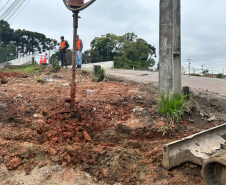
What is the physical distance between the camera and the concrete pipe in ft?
7.11

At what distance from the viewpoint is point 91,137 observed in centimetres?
414

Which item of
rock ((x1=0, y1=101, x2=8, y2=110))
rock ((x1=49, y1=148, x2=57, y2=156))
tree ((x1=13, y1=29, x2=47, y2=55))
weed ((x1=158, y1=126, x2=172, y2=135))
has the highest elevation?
tree ((x1=13, y1=29, x2=47, y2=55))

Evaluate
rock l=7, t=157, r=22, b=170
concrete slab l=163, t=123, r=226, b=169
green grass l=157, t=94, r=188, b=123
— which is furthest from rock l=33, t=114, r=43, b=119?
concrete slab l=163, t=123, r=226, b=169

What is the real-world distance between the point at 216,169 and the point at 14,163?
→ 2.65 meters

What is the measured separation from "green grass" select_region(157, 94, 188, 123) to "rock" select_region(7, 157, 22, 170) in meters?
3.01

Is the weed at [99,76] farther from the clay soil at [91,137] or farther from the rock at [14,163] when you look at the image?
the rock at [14,163]

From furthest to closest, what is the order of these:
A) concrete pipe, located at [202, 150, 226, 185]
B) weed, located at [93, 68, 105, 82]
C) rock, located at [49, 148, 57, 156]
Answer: weed, located at [93, 68, 105, 82] → rock, located at [49, 148, 57, 156] → concrete pipe, located at [202, 150, 226, 185]

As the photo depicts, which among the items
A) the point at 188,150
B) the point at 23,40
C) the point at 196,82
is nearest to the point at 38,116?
the point at 188,150

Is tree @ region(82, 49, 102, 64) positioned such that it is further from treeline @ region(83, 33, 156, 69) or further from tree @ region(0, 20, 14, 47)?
tree @ region(0, 20, 14, 47)

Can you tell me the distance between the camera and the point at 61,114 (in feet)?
14.8

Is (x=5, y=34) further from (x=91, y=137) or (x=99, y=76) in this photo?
(x=91, y=137)

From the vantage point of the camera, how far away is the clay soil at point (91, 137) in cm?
293

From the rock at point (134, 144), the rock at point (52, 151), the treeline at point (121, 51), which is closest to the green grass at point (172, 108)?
the rock at point (134, 144)

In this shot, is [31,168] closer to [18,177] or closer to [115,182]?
[18,177]
